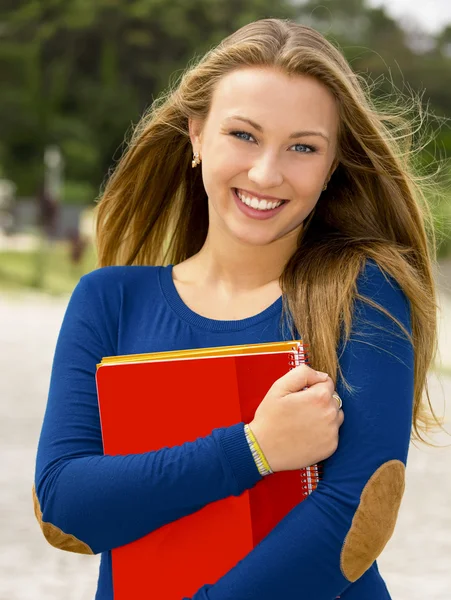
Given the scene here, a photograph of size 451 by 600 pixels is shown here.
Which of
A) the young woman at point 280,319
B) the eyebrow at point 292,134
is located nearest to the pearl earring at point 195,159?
the young woman at point 280,319

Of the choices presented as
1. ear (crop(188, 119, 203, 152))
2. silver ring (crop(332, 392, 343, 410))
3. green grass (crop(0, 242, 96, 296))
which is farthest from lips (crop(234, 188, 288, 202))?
green grass (crop(0, 242, 96, 296))

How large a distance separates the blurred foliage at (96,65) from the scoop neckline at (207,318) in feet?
70.0

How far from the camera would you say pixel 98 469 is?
146 centimetres

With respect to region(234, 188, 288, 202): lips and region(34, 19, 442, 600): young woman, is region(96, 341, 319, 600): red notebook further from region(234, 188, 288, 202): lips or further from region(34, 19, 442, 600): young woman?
region(234, 188, 288, 202): lips

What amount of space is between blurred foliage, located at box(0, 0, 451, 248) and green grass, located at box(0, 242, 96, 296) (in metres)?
5.31

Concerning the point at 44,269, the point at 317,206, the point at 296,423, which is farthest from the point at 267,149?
the point at 44,269

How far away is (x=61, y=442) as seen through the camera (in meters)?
1.54

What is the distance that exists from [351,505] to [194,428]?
0.26 meters

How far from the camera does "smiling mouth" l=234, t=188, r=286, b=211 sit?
1.57 m

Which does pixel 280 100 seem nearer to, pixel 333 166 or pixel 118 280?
pixel 333 166

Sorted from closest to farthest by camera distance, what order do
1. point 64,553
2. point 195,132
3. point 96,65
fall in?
point 195,132
point 64,553
point 96,65

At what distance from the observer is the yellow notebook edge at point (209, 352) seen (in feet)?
4.70

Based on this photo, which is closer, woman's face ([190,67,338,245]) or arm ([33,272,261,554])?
arm ([33,272,261,554])

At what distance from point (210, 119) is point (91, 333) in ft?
1.35
